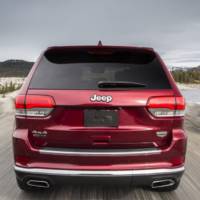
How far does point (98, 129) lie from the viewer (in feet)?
11.2

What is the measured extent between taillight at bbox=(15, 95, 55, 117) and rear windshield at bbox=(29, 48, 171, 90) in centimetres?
14

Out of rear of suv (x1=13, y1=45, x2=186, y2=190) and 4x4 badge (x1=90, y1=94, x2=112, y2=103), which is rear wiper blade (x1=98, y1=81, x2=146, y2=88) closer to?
rear of suv (x1=13, y1=45, x2=186, y2=190)

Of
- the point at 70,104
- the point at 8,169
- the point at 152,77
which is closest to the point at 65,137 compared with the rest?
the point at 70,104

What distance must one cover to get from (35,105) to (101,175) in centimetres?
94

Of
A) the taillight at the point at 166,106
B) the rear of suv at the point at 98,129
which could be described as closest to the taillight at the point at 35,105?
the rear of suv at the point at 98,129

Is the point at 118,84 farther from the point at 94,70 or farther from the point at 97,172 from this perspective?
the point at 97,172

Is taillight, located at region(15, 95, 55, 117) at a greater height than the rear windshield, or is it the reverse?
the rear windshield

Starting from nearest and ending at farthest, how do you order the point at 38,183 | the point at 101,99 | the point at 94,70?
the point at 101,99 → the point at 38,183 → the point at 94,70

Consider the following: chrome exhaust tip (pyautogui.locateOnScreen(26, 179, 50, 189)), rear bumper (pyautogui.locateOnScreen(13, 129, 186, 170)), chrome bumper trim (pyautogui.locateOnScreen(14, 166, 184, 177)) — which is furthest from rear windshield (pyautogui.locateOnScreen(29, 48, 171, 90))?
chrome exhaust tip (pyautogui.locateOnScreen(26, 179, 50, 189))

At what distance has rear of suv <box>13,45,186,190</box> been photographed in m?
3.41

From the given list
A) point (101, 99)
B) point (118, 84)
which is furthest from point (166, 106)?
point (101, 99)

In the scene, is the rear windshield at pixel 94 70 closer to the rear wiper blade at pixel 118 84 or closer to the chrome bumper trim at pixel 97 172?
the rear wiper blade at pixel 118 84

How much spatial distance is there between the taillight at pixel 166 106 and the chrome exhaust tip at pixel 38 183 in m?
1.29

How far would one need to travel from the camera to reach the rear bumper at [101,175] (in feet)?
11.2
